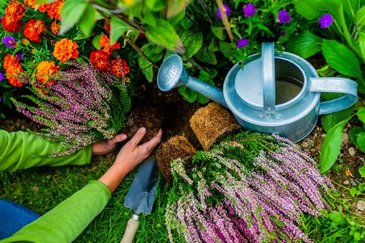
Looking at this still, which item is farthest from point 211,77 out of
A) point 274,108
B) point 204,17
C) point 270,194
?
point 270,194

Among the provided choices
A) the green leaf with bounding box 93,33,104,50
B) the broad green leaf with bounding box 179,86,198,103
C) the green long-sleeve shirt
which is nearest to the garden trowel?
the green long-sleeve shirt

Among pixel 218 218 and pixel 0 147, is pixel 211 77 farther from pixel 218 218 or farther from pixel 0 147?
pixel 0 147

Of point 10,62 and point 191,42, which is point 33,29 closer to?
point 10,62

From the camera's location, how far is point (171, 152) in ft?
6.86

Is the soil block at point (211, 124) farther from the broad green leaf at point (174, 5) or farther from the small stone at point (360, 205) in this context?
the broad green leaf at point (174, 5)

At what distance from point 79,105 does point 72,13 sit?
85cm

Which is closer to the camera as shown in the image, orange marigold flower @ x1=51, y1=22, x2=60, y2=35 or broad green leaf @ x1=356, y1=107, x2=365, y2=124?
broad green leaf @ x1=356, y1=107, x2=365, y2=124

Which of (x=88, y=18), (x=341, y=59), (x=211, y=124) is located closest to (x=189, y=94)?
(x=211, y=124)

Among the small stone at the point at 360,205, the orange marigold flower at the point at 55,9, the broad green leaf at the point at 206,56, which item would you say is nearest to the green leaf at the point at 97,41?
the orange marigold flower at the point at 55,9

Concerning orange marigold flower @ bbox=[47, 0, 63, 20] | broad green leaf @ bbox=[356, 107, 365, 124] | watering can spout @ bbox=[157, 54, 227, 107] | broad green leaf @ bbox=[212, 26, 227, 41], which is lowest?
broad green leaf @ bbox=[356, 107, 365, 124]

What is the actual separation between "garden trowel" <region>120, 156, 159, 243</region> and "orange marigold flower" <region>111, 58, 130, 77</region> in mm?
415

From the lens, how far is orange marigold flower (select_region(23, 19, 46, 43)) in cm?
204

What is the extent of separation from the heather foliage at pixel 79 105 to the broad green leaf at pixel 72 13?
2.41 feet

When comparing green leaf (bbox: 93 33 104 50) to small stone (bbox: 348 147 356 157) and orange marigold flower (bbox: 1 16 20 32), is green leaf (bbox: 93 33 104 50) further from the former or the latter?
small stone (bbox: 348 147 356 157)
